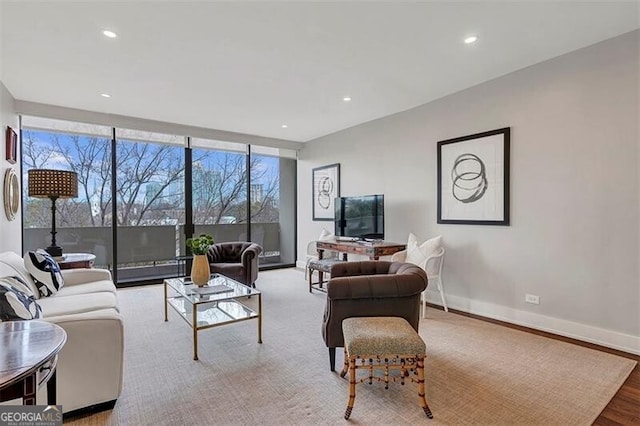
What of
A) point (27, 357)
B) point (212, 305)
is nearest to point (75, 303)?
point (212, 305)

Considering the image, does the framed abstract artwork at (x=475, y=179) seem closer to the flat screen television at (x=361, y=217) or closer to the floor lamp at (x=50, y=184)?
the flat screen television at (x=361, y=217)

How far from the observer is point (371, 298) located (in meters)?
2.38

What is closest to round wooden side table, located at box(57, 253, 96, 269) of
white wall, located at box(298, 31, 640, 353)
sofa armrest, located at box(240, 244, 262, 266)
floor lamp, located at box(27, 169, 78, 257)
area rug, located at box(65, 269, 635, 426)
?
floor lamp, located at box(27, 169, 78, 257)

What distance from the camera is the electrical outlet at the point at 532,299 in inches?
135

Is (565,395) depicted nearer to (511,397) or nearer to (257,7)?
(511,397)

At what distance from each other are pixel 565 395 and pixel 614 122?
2337 mm

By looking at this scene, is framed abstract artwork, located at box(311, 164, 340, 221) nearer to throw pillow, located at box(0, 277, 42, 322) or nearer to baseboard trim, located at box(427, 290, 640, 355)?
baseboard trim, located at box(427, 290, 640, 355)

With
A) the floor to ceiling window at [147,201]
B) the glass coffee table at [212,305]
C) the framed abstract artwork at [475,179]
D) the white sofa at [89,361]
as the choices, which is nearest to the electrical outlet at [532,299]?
the framed abstract artwork at [475,179]

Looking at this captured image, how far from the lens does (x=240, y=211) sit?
655cm

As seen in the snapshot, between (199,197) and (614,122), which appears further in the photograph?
(199,197)

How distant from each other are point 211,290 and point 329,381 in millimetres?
1536

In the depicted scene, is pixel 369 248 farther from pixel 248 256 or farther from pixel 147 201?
pixel 147 201

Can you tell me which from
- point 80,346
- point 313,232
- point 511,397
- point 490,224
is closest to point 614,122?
point 490,224

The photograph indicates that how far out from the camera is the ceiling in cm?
246
